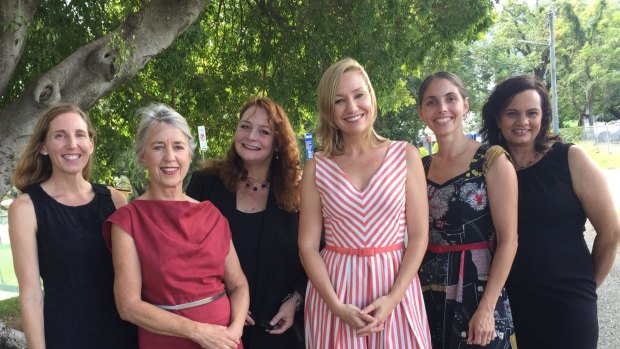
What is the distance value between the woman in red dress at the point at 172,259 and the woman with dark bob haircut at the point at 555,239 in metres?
1.54

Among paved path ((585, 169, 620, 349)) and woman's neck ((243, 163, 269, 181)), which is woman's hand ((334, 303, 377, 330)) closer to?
woman's neck ((243, 163, 269, 181))

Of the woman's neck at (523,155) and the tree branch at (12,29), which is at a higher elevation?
the tree branch at (12,29)

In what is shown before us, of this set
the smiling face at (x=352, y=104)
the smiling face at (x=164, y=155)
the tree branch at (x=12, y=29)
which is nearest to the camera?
the smiling face at (x=164, y=155)

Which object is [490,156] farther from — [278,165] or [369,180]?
[278,165]

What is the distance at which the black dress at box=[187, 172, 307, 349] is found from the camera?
2.82m

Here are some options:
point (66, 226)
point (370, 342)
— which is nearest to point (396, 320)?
→ point (370, 342)

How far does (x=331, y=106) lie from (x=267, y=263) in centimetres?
94

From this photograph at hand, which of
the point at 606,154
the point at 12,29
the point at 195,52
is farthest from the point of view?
the point at 606,154

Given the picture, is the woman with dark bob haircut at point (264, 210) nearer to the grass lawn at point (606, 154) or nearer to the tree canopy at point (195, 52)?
the tree canopy at point (195, 52)

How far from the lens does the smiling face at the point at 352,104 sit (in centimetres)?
254

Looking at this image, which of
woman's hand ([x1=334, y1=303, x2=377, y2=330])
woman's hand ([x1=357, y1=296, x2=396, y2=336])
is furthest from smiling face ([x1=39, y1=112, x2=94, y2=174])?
woman's hand ([x1=357, y1=296, x2=396, y2=336])

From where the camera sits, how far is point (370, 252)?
2.45m

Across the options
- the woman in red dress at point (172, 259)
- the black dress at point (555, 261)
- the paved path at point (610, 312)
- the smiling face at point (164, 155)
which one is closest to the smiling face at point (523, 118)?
the black dress at point (555, 261)

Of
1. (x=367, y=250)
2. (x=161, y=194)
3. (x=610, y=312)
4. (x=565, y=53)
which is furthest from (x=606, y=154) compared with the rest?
(x=161, y=194)
